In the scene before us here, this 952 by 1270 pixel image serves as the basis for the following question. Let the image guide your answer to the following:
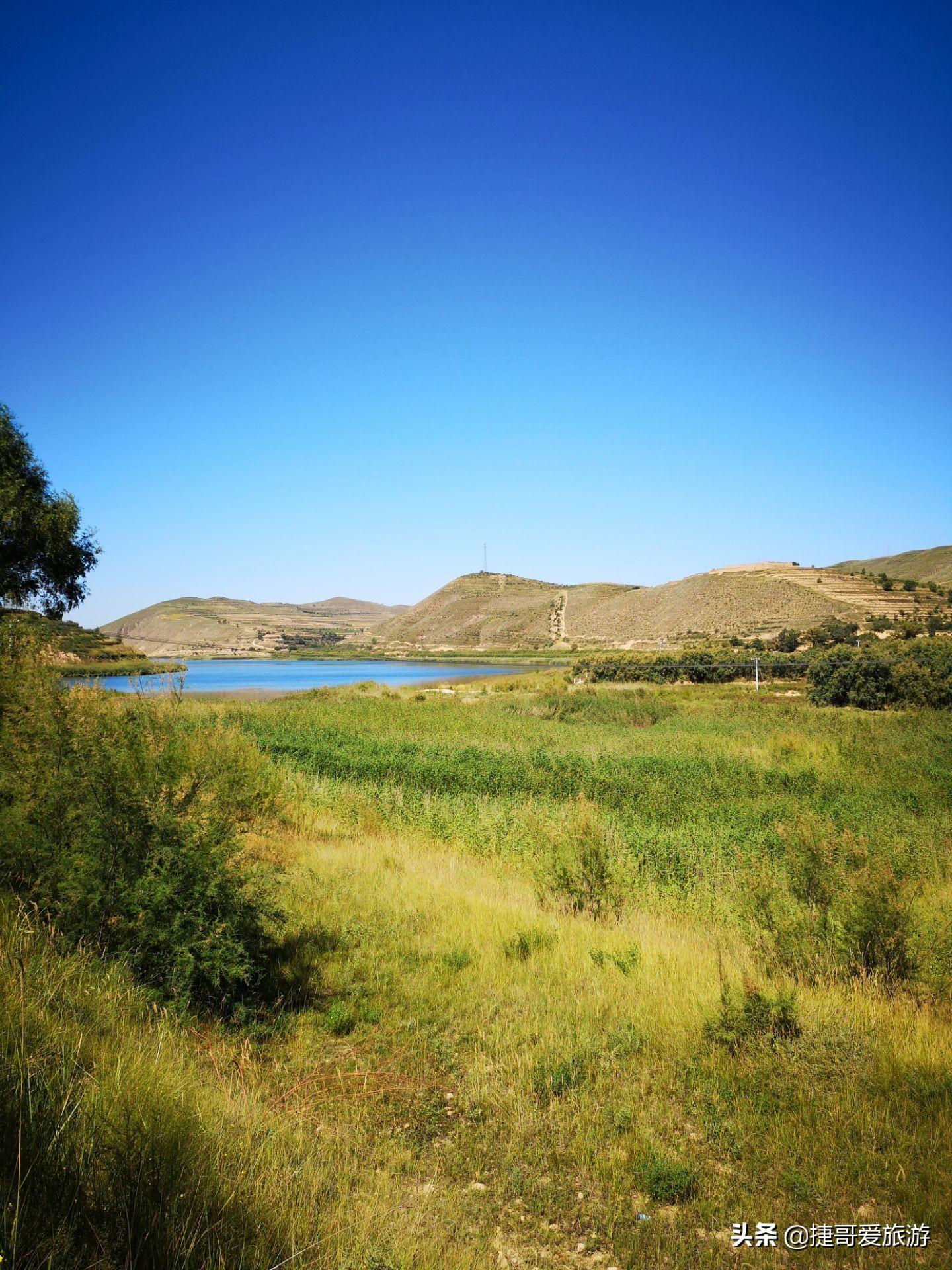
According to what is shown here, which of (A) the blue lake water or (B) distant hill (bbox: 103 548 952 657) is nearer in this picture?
(A) the blue lake water

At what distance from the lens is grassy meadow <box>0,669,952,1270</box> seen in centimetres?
265

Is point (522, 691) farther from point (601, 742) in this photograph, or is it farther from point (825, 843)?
point (825, 843)

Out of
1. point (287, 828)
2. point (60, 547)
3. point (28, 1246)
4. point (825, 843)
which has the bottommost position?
point (287, 828)

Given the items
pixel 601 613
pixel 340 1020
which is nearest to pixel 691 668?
pixel 340 1020

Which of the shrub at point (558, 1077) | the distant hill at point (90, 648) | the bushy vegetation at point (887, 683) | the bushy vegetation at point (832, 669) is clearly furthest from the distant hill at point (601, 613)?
the shrub at point (558, 1077)

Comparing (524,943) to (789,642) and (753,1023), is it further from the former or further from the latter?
(789,642)

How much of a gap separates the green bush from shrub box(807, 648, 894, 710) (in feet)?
104

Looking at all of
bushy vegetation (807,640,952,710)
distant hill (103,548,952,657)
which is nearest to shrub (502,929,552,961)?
bushy vegetation (807,640,952,710)

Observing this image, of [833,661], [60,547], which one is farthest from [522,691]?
[60,547]

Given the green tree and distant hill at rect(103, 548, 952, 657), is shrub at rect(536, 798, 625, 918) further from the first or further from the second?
distant hill at rect(103, 548, 952, 657)

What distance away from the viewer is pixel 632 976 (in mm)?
6066

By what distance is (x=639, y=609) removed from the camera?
107 m

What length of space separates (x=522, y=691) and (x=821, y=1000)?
37.6 meters

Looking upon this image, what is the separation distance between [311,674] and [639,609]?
55458mm
